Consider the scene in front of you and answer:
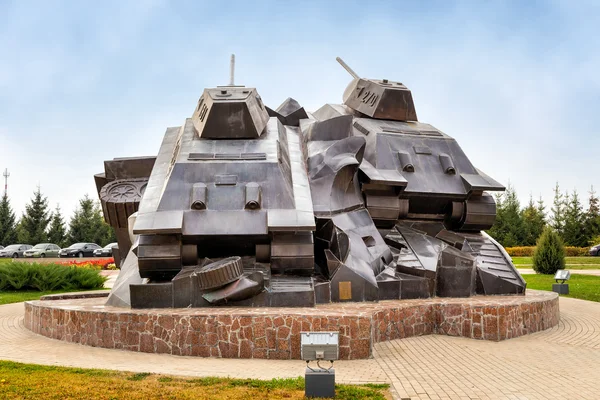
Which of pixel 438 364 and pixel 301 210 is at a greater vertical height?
pixel 301 210

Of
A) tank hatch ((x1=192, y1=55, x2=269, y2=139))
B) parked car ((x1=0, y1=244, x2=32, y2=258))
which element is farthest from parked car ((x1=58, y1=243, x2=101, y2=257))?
tank hatch ((x1=192, y1=55, x2=269, y2=139))

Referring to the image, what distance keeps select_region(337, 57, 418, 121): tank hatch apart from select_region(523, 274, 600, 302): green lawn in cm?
765

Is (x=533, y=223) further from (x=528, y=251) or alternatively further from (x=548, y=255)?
(x=548, y=255)

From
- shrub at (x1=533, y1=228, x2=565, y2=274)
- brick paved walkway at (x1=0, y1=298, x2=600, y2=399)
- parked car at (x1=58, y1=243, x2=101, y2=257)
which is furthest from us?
parked car at (x1=58, y1=243, x2=101, y2=257)

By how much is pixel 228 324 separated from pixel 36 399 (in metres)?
2.99

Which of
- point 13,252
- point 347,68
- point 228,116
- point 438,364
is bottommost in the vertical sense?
point 438,364

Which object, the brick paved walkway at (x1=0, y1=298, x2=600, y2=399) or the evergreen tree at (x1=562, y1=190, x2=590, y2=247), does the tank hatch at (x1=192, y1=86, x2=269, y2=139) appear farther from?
the evergreen tree at (x1=562, y1=190, x2=590, y2=247)

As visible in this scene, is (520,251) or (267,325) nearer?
(267,325)

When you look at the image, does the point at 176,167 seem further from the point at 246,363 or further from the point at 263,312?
the point at 246,363

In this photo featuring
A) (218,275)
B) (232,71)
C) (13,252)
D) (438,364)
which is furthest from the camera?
(13,252)

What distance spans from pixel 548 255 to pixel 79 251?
98.4 feet

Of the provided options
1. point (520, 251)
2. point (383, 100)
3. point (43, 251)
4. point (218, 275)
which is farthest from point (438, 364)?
point (43, 251)

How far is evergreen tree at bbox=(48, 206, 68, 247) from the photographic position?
47.6 meters

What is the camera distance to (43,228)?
47562 mm
